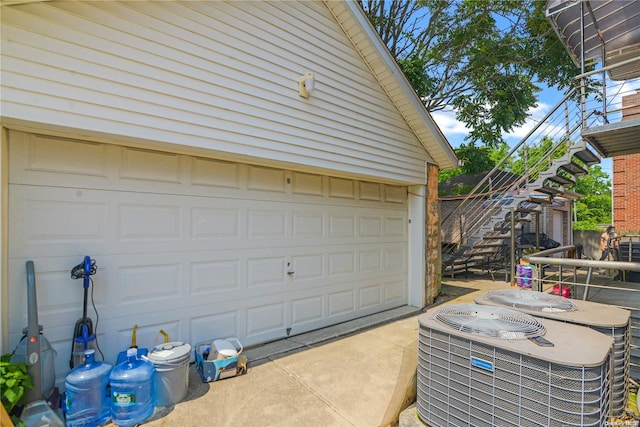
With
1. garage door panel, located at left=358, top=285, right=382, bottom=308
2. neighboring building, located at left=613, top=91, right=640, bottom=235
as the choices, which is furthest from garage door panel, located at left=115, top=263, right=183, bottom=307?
neighboring building, located at left=613, top=91, right=640, bottom=235

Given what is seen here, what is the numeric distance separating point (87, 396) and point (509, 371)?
3.03m

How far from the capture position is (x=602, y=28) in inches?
212

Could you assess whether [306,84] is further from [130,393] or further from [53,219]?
[130,393]

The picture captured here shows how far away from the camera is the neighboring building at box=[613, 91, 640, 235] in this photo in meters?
10.1

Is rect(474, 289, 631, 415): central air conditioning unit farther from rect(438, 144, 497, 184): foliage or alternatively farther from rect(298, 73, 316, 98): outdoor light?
rect(438, 144, 497, 184): foliage

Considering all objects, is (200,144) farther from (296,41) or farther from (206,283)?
(296,41)

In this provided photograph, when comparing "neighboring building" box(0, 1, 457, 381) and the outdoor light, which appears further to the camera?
the outdoor light

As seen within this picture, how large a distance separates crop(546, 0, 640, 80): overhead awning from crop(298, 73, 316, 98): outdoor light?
4228 mm

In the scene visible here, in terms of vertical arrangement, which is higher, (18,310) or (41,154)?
(41,154)

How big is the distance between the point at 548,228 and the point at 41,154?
17354mm

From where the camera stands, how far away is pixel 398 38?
9.49m

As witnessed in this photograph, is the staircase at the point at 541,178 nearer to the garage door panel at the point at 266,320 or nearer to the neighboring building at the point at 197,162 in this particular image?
the neighboring building at the point at 197,162

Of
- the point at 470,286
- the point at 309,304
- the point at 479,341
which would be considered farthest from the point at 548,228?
the point at 479,341

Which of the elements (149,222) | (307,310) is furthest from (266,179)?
(307,310)
